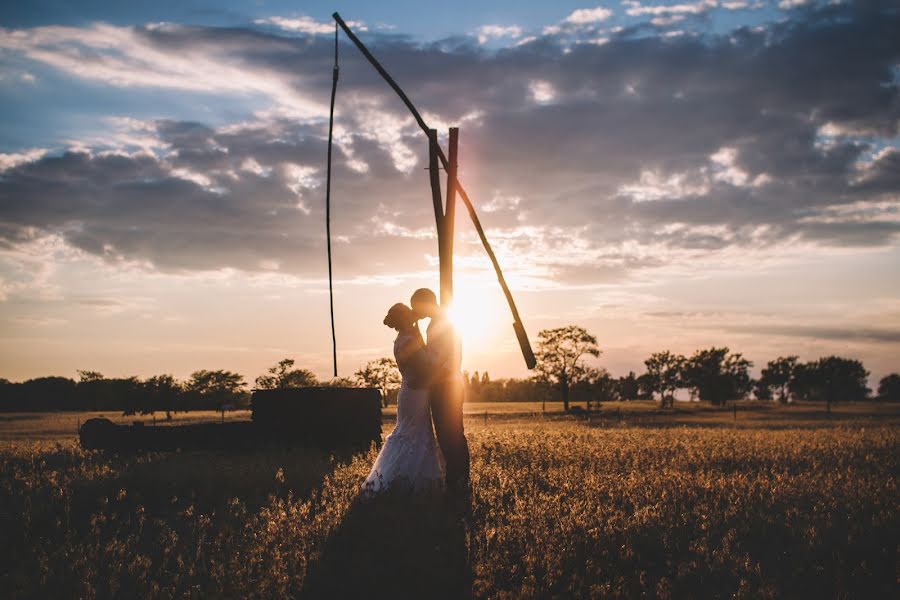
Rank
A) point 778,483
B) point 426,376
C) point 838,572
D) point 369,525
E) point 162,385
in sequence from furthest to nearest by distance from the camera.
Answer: point 162,385
point 778,483
point 426,376
point 369,525
point 838,572

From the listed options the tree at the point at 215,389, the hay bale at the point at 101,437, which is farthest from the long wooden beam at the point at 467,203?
the tree at the point at 215,389

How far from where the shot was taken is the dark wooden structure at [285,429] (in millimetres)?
16578

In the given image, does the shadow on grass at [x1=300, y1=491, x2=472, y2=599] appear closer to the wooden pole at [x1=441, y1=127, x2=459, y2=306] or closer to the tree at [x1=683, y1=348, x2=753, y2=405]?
the wooden pole at [x1=441, y1=127, x2=459, y2=306]

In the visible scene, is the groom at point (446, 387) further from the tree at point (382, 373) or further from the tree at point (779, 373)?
the tree at point (779, 373)

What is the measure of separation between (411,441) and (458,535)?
220 cm

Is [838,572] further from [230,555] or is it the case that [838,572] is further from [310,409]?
[310,409]

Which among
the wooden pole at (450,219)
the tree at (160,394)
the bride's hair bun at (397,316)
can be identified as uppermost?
the wooden pole at (450,219)

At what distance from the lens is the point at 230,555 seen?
6.82 meters

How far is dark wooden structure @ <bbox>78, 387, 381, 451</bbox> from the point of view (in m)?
16.6

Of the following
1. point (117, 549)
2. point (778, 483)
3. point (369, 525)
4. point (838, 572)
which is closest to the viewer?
point (838, 572)

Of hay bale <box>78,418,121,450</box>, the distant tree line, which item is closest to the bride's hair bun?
hay bale <box>78,418,121,450</box>

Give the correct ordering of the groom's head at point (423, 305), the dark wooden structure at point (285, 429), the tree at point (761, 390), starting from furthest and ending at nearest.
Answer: the tree at point (761, 390) < the dark wooden structure at point (285, 429) < the groom's head at point (423, 305)

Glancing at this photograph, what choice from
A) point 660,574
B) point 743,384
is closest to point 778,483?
point 660,574

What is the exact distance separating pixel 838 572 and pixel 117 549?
24.6 ft
